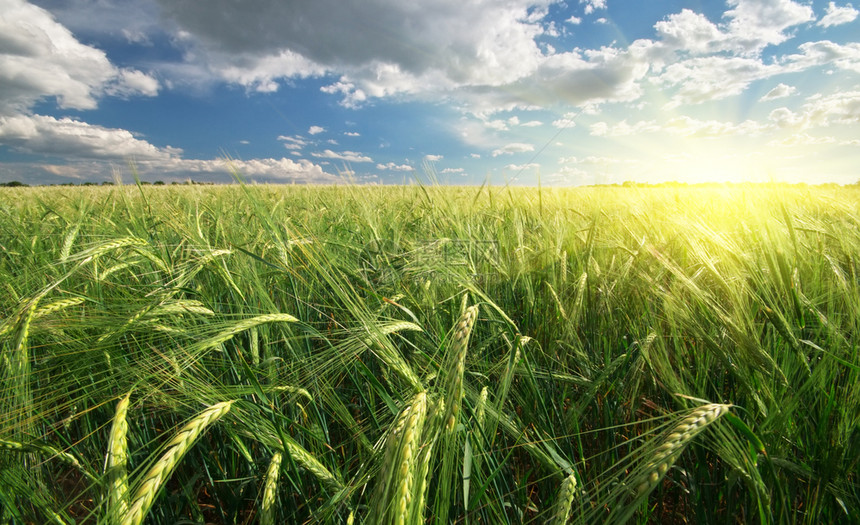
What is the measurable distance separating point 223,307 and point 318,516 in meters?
1.14

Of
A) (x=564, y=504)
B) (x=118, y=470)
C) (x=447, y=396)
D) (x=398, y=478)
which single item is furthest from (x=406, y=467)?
(x=118, y=470)

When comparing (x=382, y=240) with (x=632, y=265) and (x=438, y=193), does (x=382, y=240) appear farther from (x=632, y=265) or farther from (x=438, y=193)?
(x=632, y=265)

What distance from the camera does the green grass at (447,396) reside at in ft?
2.37

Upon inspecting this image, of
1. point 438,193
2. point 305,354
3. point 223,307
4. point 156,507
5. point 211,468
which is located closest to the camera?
point 156,507

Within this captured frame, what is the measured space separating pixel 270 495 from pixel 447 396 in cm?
48

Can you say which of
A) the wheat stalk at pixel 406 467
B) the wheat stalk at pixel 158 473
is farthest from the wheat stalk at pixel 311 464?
the wheat stalk at pixel 406 467

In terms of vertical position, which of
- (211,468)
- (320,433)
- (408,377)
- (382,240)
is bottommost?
(211,468)

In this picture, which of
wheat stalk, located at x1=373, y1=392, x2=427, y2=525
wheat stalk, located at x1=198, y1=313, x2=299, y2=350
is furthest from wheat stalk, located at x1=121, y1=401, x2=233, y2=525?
wheat stalk, located at x1=373, y1=392, x2=427, y2=525

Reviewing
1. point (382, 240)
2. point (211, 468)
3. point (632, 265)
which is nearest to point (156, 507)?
point (211, 468)

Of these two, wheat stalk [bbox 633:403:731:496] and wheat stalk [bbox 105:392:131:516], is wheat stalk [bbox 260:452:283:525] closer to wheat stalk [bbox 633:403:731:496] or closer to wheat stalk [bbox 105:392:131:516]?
wheat stalk [bbox 105:392:131:516]

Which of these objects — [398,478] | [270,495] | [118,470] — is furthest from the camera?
[270,495]

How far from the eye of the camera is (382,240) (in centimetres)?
186

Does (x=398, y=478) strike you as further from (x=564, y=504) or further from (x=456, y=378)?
(x=564, y=504)

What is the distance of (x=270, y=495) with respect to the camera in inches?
31.1
